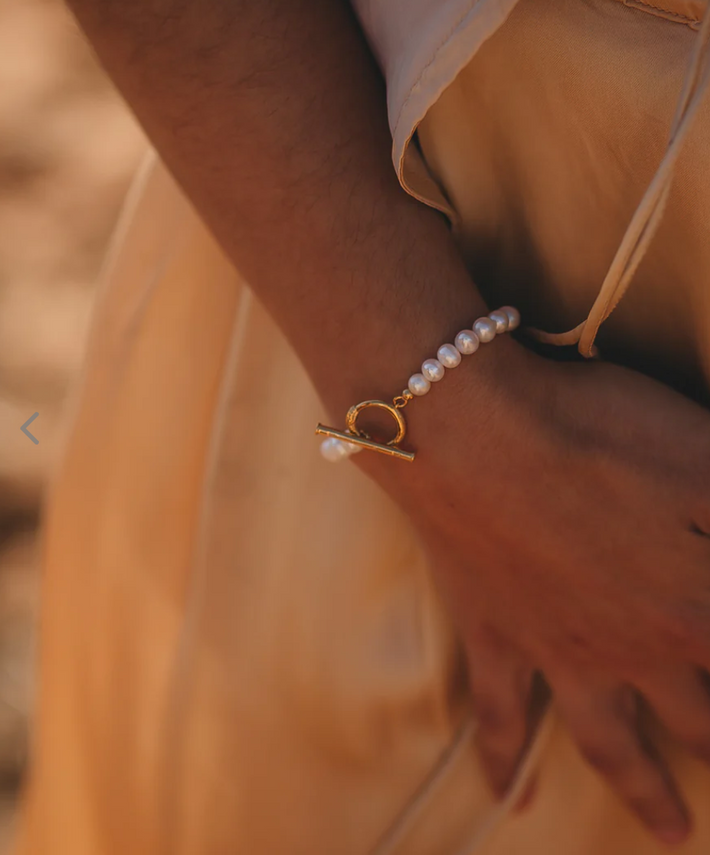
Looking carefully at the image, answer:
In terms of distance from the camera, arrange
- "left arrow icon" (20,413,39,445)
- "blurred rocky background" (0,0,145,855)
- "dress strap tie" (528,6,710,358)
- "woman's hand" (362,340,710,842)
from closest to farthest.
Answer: "dress strap tie" (528,6,710,358) → "woman's hand" (362,340,710,842) → "blurred rocky background" (0,0,145,855) → "left arrow icon" (20,413,39,445)

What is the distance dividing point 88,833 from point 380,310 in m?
0.64

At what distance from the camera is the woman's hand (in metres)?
0.60

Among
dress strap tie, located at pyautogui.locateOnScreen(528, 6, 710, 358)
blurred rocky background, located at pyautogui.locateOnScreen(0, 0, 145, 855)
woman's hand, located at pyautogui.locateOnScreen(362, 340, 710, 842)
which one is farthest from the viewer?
blurred rocky background, located at pyautogui.locateOnScreen(0, 0, 145, 855)

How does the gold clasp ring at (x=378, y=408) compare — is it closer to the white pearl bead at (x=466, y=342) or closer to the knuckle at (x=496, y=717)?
the white pearl bead at (x=466, y=342)

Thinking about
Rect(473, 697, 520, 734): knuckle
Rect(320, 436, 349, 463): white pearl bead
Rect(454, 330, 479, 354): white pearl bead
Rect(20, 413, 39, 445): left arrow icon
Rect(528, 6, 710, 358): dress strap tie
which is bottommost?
Rect(20, 413, 39, 445): left arrow icon

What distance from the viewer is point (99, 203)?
7.98ft

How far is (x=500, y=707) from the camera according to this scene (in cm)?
68

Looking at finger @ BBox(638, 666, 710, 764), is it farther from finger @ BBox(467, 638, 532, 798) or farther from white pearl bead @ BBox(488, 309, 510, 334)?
white pearl bead @ BBox(488, 309, 510, 334)

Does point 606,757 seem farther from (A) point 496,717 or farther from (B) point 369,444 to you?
(B) point 369,444

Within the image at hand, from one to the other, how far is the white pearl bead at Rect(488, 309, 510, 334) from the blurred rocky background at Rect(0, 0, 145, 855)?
1.47 meters

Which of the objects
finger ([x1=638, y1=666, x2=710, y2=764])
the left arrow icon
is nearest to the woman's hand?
finger ([x1=638, y1=666, x2=710, y2=764])

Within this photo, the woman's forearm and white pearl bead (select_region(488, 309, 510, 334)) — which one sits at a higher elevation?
the woman's forearm

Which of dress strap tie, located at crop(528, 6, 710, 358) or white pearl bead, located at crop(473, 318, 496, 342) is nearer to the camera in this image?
dress strap tie, located at crop(528, 6, 710, 358)

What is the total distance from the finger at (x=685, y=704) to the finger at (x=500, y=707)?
0.10 meters
